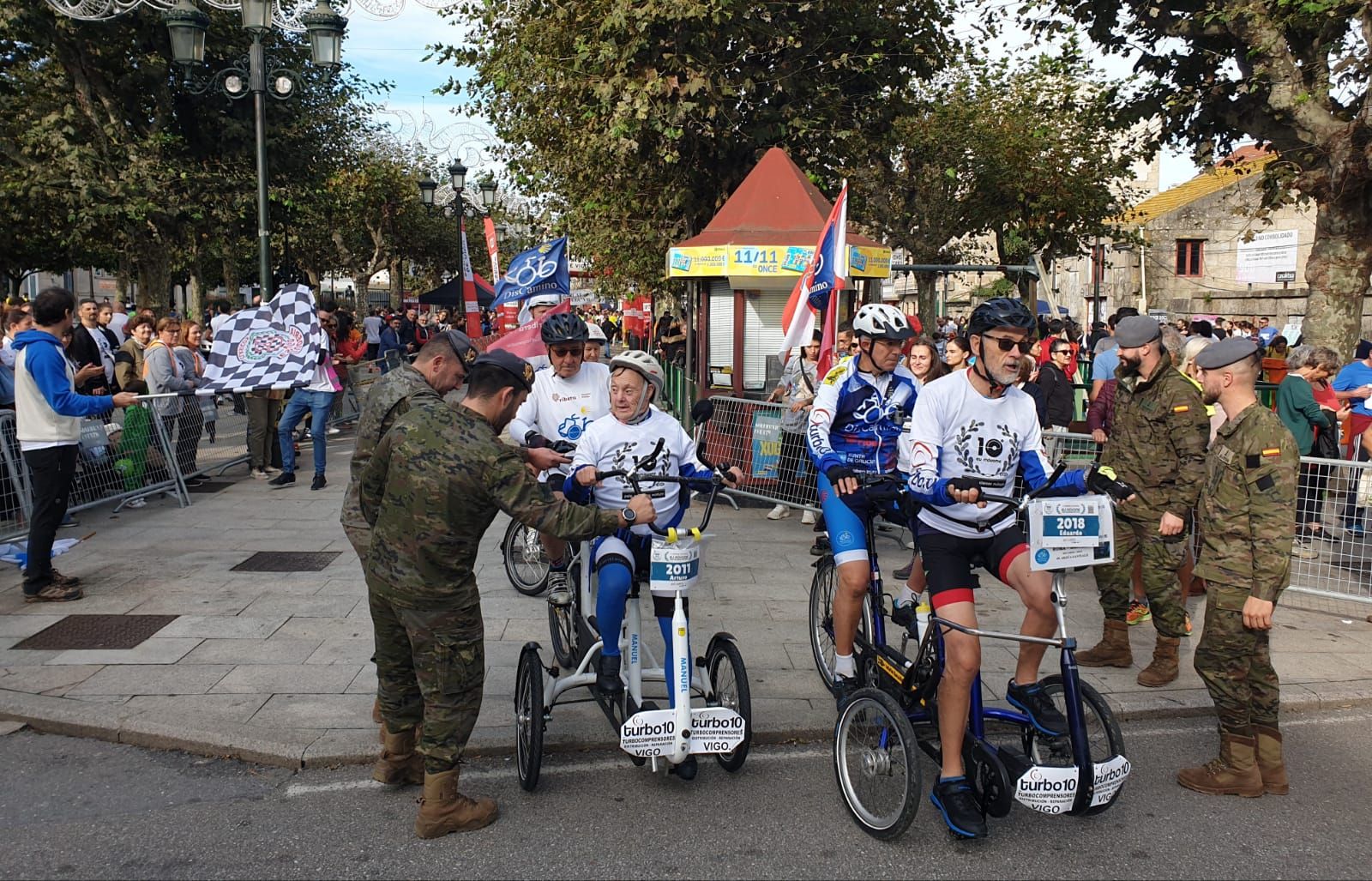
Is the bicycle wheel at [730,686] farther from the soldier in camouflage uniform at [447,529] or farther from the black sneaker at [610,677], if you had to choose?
the soldier in camouflage uniform at [447,529]

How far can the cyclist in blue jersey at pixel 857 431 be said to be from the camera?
16.4 ft

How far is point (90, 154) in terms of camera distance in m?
19.5

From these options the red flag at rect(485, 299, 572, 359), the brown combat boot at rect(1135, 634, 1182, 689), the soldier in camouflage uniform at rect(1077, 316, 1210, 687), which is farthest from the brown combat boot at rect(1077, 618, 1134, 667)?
the red flag at rect(485, 299, 572, 359)

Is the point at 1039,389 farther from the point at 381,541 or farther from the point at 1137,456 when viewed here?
the point at 381,541

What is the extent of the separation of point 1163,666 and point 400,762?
4064mm

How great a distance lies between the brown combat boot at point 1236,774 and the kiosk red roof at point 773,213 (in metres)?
8.21

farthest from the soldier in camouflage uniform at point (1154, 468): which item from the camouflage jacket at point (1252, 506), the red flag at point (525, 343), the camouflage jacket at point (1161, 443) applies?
the red flag at point (525, 343)

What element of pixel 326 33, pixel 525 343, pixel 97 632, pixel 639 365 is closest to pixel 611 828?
pixel 639 365

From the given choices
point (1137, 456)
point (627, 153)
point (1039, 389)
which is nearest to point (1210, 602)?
point (1137, 456)

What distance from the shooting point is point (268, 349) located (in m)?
11.1

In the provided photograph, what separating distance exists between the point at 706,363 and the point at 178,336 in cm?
587

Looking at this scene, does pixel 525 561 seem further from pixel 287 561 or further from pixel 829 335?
pixel 829 335

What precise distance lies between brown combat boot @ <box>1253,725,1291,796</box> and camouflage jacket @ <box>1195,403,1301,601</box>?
24.4 inches

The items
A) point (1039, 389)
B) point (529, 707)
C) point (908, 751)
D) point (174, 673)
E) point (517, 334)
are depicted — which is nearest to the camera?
point (908, 751)
